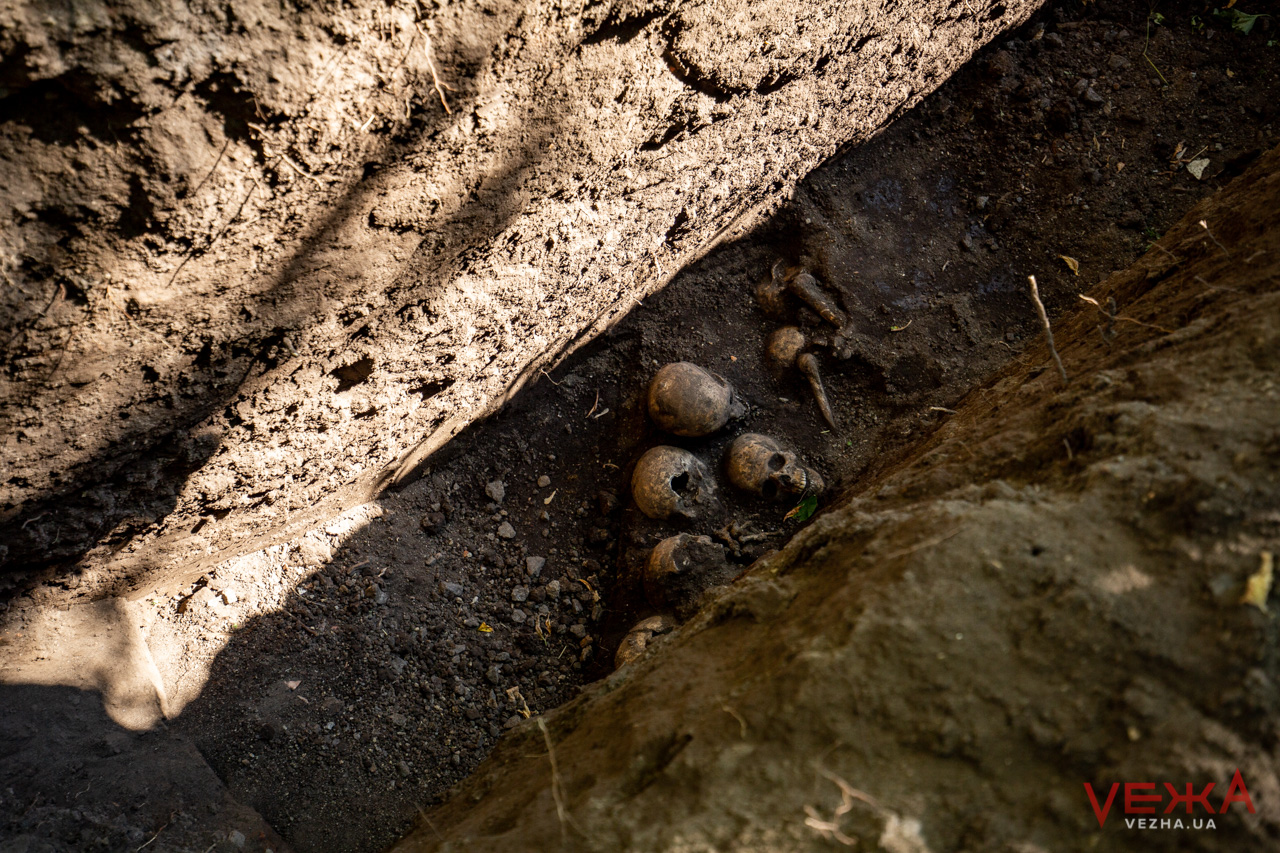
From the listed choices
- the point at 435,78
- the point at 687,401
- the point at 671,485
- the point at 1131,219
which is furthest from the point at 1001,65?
the point at 435,78

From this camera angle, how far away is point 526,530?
3.17m

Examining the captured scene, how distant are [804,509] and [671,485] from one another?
653 millimetres

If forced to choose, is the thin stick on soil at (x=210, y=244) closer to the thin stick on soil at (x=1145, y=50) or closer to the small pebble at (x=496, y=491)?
the small pebble at (x=496, y=491)

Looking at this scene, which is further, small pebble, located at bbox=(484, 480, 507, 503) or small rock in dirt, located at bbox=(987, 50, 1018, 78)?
small rock in dirt, located at bbox=(987, 50, 1018, 78)

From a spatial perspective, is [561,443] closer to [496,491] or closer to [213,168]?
[496,491]

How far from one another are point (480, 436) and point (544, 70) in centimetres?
183

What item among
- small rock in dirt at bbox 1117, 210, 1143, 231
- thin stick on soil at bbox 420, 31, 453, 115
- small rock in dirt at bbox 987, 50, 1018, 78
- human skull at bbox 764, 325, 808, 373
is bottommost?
thin stick on soil at bbox 420, 31, 453, 115

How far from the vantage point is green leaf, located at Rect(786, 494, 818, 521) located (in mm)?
3051

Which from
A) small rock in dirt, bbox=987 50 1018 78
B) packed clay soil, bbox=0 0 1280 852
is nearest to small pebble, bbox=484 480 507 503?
packed clay soil, bbox=0 0 1280 852

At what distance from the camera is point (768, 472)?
119 inches

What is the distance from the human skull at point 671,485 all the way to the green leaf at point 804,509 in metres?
0.38

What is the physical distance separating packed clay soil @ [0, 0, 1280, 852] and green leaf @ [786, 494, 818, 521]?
0.04 meters

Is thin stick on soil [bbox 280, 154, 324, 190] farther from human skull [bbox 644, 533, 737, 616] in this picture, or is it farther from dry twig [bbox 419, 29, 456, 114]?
human skull [bbox 644, 533, 737, 616]

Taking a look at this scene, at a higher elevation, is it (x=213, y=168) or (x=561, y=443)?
(x=561, y=443)
